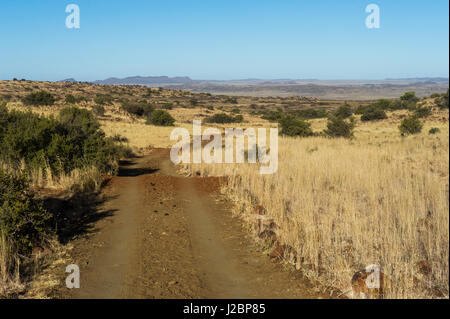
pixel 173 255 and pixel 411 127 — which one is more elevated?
pixel 411 127

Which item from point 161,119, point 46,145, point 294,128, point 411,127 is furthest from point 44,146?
point 161,119

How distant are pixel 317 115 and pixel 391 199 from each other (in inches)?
2177

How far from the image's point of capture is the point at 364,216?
22.6ft

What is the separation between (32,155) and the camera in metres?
11.7

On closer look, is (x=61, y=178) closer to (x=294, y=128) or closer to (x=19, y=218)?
(x=19, y=218)

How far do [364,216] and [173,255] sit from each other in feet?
11.4

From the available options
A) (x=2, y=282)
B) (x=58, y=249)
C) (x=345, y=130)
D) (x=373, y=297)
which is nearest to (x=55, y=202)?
(x=58, y=249)

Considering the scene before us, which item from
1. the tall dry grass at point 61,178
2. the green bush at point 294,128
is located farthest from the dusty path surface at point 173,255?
the green bush at point 294,128

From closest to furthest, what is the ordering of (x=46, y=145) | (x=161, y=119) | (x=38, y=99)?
1. (x=46, y=145)
2. (x=161, y=119)
3. (x=38, y=99)

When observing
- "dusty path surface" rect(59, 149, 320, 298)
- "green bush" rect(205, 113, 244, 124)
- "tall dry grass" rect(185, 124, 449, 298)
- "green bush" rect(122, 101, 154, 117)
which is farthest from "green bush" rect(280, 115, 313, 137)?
"green bush" rect(122, 101, 154, 117)

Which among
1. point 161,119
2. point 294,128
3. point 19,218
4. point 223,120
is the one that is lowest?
point 19,218

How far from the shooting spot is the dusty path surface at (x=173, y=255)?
17.0ft

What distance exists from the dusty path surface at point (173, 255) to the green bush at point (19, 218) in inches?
30.0

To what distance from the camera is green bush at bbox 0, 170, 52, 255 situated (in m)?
6.26
